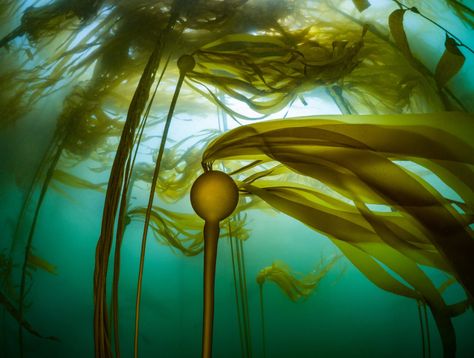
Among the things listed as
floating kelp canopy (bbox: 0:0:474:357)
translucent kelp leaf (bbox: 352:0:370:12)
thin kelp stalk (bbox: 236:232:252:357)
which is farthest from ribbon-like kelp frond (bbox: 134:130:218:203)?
translucent kelp leaf (bbox: 352:0:370:12)

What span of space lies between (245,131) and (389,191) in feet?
0.60

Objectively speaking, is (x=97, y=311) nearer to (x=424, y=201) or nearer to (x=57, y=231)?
(x=57, y=231)

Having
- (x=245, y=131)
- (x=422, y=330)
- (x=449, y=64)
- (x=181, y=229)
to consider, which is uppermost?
(x=449, y=64)

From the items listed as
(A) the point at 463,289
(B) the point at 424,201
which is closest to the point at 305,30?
(B) the point at 424,201

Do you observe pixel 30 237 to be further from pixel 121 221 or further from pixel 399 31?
pixel 399 31

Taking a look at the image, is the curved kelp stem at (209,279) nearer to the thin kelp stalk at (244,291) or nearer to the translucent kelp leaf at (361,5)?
the thin kelp stalk at (244,291)

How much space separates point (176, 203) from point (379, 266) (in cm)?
26

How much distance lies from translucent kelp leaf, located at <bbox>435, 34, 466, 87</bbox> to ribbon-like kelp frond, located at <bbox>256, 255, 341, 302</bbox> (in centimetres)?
27

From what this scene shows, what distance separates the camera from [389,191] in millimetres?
450

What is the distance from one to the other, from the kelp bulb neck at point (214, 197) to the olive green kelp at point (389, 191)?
49 mm

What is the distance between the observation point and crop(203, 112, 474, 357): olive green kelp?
45 cm

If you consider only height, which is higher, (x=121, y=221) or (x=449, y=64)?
(x=449, y=64)

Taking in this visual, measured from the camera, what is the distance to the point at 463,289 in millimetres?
455

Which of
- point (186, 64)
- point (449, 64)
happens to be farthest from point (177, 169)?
point (449, 64)
